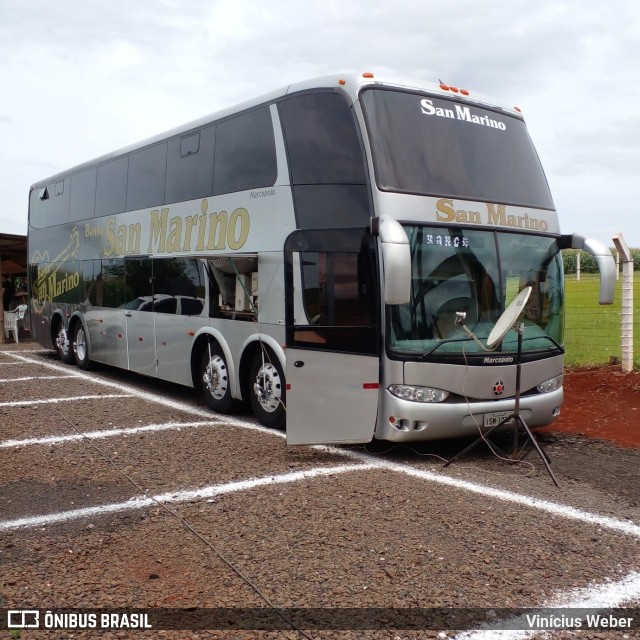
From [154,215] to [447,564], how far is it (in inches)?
311

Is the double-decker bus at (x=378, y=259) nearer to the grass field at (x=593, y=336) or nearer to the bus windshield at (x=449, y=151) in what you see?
the bus windshield at (x=449, y=151)

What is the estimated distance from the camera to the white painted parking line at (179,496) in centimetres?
520

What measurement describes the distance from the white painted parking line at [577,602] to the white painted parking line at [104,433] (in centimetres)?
550

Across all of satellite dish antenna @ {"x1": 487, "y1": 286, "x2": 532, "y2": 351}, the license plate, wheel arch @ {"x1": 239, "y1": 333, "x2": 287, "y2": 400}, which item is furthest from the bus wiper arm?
wheel arch @ {"x1": 239, "y1": 333, "x2": 287, "y2": 400}

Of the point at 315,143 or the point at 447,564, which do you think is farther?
the point at 315,143

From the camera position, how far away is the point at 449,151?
23.7 feet

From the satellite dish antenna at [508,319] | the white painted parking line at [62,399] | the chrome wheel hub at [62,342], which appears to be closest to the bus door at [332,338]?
the satellite dish antenna at [508,319]

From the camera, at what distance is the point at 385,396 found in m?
6.80

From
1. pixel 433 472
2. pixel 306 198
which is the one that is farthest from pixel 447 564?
pixel 306 198

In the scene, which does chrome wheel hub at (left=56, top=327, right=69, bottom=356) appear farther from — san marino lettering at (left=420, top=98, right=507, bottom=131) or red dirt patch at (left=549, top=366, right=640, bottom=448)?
san marino lettering at (left=420, top=98, right=507, bottom=131)

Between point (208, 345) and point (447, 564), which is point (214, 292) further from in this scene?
point (447, 564)

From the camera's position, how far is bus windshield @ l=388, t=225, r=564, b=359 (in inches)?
267

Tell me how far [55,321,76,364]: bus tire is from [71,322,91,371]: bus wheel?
9.2 inches

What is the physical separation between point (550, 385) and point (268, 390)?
3.22m
